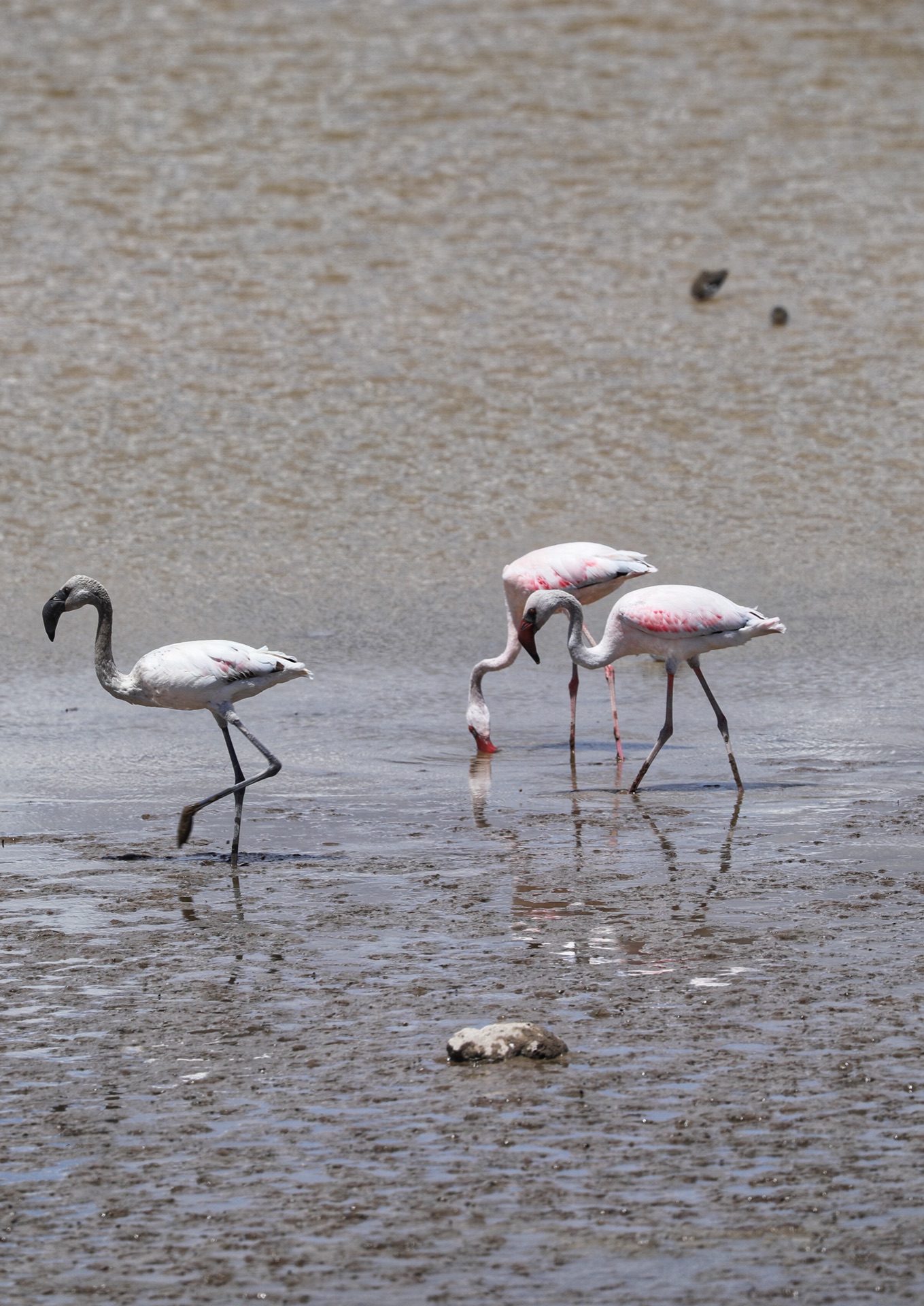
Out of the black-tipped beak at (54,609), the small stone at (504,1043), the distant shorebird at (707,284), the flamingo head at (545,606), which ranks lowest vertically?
the small stone at (504,1043)

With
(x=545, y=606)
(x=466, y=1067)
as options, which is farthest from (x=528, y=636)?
(x=466, y=1067)

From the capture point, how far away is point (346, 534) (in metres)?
12.5

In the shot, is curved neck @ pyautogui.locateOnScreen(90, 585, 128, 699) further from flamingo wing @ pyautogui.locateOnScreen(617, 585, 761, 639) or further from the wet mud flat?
flamingo wing @ pyautogui.locateOnScreen(617, 585, 761, 639)

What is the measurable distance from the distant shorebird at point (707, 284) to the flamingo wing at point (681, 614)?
7.46 metres

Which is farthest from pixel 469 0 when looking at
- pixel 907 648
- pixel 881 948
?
pixel 881 948

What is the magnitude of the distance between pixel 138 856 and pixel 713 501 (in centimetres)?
651

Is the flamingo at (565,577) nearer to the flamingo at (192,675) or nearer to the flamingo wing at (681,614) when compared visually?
the flamingo wing at (681,614)

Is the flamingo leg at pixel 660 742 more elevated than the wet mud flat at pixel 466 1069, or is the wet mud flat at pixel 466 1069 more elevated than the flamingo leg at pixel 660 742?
the flamingo leg at pixel 660 742

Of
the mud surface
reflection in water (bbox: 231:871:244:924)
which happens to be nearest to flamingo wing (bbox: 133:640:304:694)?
the mud surface

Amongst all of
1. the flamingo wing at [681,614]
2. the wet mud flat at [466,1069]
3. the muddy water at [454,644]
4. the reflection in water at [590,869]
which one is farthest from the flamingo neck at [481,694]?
the wet mud flat at [466,1069]

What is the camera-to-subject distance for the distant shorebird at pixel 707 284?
15.5 metres

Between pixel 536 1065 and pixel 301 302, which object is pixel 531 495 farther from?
pixel 536 1065

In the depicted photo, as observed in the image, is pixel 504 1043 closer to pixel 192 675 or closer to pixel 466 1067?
pixel 466 1067

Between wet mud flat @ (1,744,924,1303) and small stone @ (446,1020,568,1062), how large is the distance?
0.13 feet
